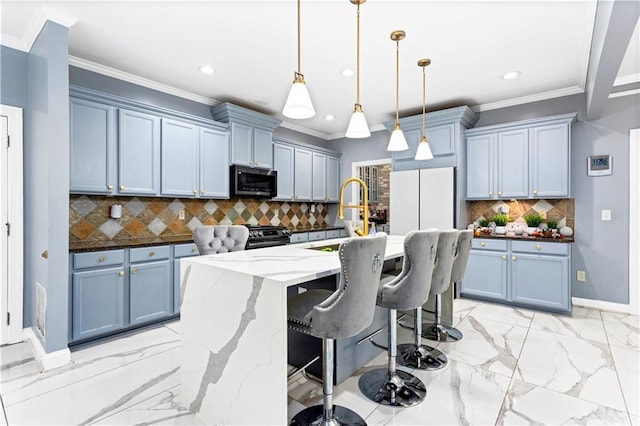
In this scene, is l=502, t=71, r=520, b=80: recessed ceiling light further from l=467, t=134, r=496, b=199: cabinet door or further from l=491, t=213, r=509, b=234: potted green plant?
l=491, t=213, r=509, b=234: potted green plant

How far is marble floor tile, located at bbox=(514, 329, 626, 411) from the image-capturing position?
215 centimetres

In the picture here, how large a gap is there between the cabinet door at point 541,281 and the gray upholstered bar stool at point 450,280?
1281 millimetres

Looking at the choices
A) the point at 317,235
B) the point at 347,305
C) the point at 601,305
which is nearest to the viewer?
the point at 347,305

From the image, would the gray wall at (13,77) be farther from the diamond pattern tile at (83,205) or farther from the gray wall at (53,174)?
the diamond pattern tile at (83,205)

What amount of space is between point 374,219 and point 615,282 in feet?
15.4

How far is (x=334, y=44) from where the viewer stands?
2914 millimetres

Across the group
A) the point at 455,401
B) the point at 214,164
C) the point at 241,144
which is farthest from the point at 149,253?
the point at 455,401

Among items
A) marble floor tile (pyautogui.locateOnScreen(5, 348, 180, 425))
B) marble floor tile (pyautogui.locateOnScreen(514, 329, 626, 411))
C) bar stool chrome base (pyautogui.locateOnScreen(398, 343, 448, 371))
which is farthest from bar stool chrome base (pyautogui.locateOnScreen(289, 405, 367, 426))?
marble floor tile (pyautogui.locateOnScreen(514, 329, 626, 411))

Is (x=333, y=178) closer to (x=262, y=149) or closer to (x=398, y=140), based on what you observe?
(x=262, y=149)

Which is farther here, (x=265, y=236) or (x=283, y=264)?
(x=265, y=236)

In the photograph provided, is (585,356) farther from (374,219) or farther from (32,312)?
(374,219)

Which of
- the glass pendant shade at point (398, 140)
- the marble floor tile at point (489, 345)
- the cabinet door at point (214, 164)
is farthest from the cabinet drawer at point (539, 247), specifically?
the cabinet door at point (214, 164)

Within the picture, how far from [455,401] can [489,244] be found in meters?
2.60

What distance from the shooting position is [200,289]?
73.7 inches
